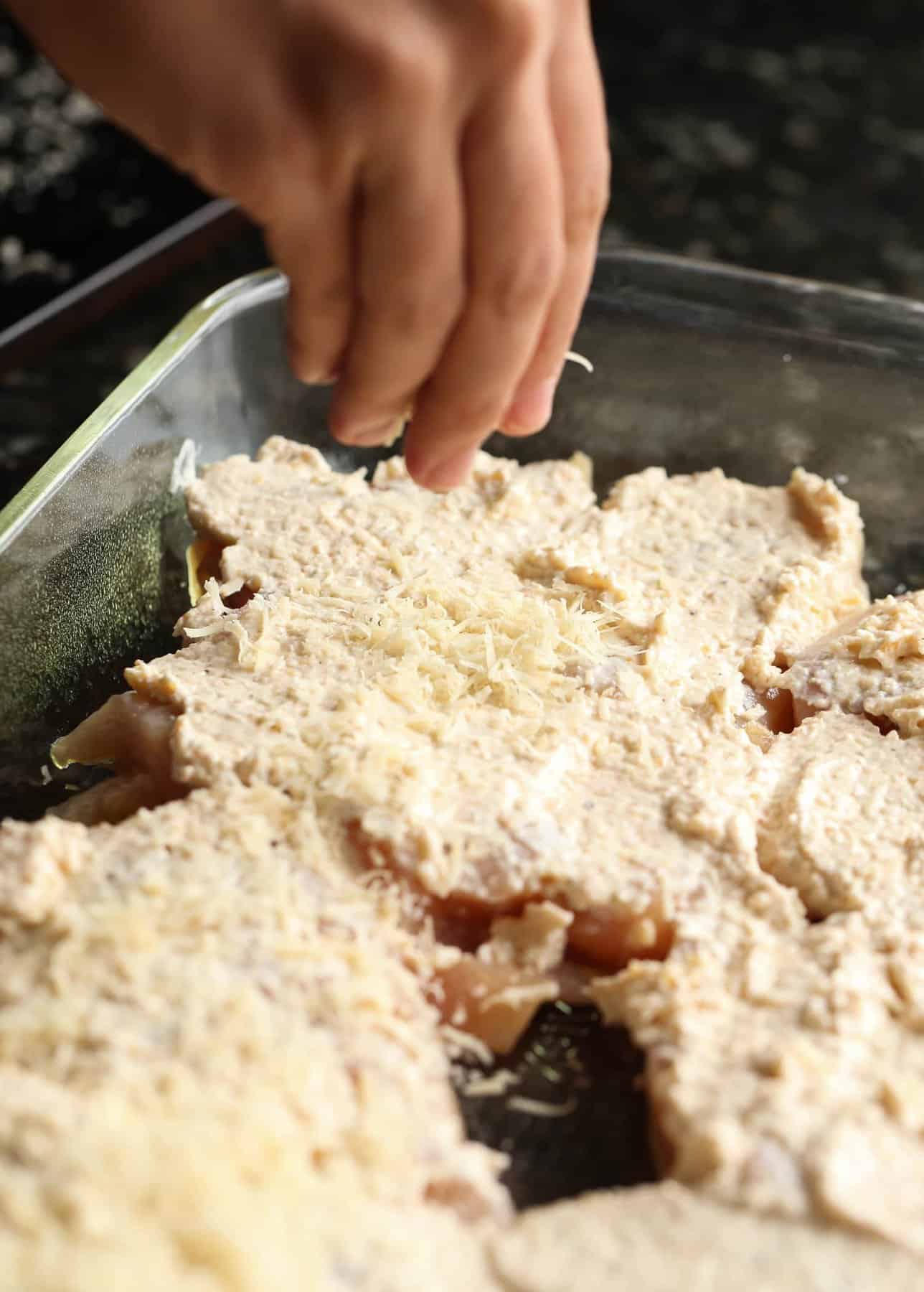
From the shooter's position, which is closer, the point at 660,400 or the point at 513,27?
the point at 513,27

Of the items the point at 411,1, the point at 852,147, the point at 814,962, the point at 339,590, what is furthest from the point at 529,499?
the point at 852,147

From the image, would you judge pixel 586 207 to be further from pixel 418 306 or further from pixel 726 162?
pixel 726 162

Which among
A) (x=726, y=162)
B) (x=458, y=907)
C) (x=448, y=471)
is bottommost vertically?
(x=726, y=162)

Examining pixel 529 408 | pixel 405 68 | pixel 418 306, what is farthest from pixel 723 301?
pixel 405 68

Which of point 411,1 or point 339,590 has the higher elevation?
point 411,1

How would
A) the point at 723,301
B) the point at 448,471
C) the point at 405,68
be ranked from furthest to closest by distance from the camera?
the point at 723,301 < the point at 448,471 < the point at 405,68

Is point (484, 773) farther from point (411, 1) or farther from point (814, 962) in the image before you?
point (411, 1)

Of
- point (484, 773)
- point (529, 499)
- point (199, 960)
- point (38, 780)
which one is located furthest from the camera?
point (529, 499)
